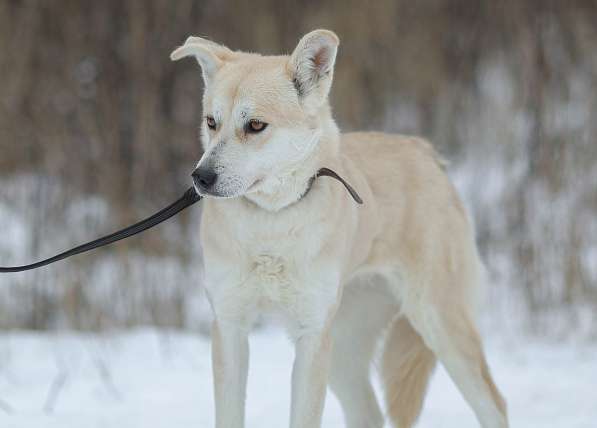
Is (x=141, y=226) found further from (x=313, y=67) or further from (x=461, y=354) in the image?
(x=461, y=354)

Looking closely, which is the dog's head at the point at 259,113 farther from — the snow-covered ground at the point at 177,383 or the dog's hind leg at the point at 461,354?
the snow-covered ground at the point at 177,383

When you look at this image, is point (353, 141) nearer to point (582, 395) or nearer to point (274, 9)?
point (582, 395)

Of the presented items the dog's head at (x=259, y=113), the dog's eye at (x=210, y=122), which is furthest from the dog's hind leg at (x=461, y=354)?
the dog's eye at (x=210, y=122)

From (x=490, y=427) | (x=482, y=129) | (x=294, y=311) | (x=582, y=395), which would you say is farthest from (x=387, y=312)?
(x=482, y=129)

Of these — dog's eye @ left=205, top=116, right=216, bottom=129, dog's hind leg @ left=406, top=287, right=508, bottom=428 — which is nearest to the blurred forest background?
dog's hind leg @ left=406, top=287, right=508, bottom=428

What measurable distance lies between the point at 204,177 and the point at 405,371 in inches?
70.1

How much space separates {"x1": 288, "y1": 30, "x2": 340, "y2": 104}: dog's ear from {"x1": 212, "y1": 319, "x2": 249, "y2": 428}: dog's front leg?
948mm

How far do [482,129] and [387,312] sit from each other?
14.9ft

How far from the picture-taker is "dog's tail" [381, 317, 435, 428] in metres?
4.31

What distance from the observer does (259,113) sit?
10.6 feet

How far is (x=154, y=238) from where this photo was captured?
24.5 ft

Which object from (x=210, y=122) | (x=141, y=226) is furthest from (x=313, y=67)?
(x=141, y=226)

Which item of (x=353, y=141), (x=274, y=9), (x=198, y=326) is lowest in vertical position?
(x=198, y=326)

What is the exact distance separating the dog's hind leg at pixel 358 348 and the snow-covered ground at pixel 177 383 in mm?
600
